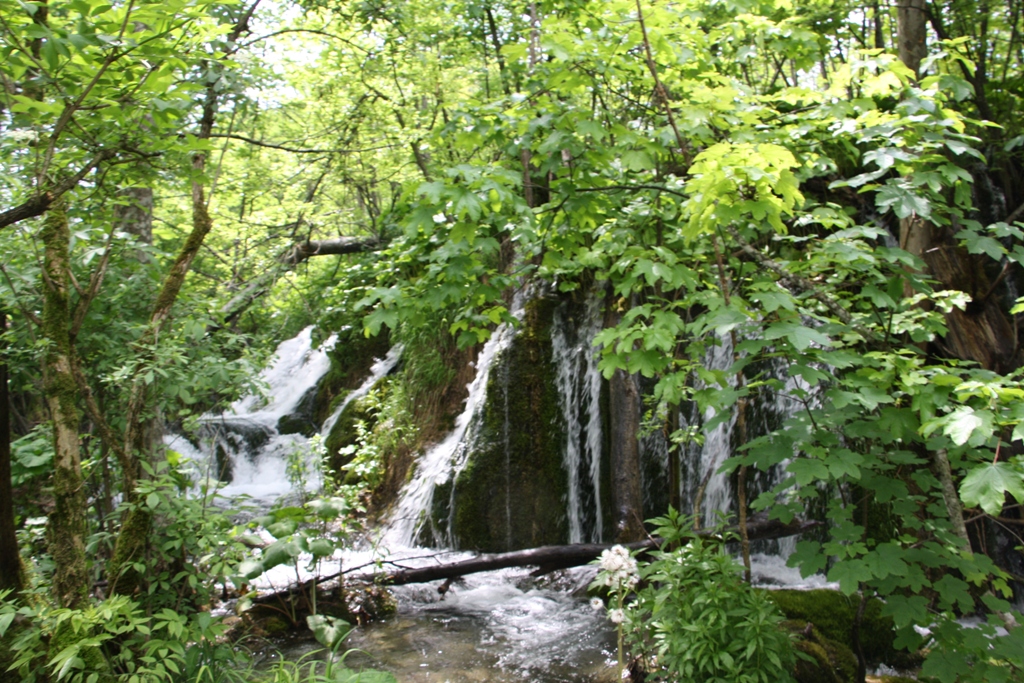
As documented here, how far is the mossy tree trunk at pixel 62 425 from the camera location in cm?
311

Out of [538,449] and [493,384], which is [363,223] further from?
[538,449]

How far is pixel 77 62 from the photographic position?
2961mm

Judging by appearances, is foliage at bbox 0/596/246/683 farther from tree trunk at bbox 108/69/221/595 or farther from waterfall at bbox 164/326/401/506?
waterfall at bbox 164/326/401/506

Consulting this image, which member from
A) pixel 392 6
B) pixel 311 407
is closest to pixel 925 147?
pixel 392 6

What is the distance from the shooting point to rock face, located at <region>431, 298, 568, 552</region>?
7105 millimetres

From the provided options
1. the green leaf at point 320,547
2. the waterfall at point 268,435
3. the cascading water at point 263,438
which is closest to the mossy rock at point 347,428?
the waterfall at point 268,435

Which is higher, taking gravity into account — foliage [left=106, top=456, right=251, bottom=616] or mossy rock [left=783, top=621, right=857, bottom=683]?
foliage [left=106, top=456, right=251, bottom=616]

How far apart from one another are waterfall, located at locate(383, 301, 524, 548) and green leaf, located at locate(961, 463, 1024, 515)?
5424mm

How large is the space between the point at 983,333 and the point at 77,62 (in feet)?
21.5

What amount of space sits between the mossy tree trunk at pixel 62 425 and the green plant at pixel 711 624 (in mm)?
2858

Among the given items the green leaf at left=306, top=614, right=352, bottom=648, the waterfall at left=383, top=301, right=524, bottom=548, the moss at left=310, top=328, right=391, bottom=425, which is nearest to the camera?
the green leaf at left=306, top=614, right=352, bottom=648

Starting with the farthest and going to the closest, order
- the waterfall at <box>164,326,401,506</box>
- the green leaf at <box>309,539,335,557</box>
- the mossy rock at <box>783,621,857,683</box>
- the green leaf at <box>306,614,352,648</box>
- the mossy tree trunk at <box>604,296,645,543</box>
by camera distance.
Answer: the waterfall at <box>164,326,401,506</box> < the mossy tree trunk at <box>604,296,645,543</box> < the green leaf at <box>309,539,335,557</box> < the green leaf at <box>306,614,352,648</box> < the mossy rock at <box>783,621,857,683</box>

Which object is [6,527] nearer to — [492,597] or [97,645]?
[97,645]

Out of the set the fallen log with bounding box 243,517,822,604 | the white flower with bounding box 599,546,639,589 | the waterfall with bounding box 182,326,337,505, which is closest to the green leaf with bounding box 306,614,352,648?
the fallen log with bounding box 243,517,822,604
